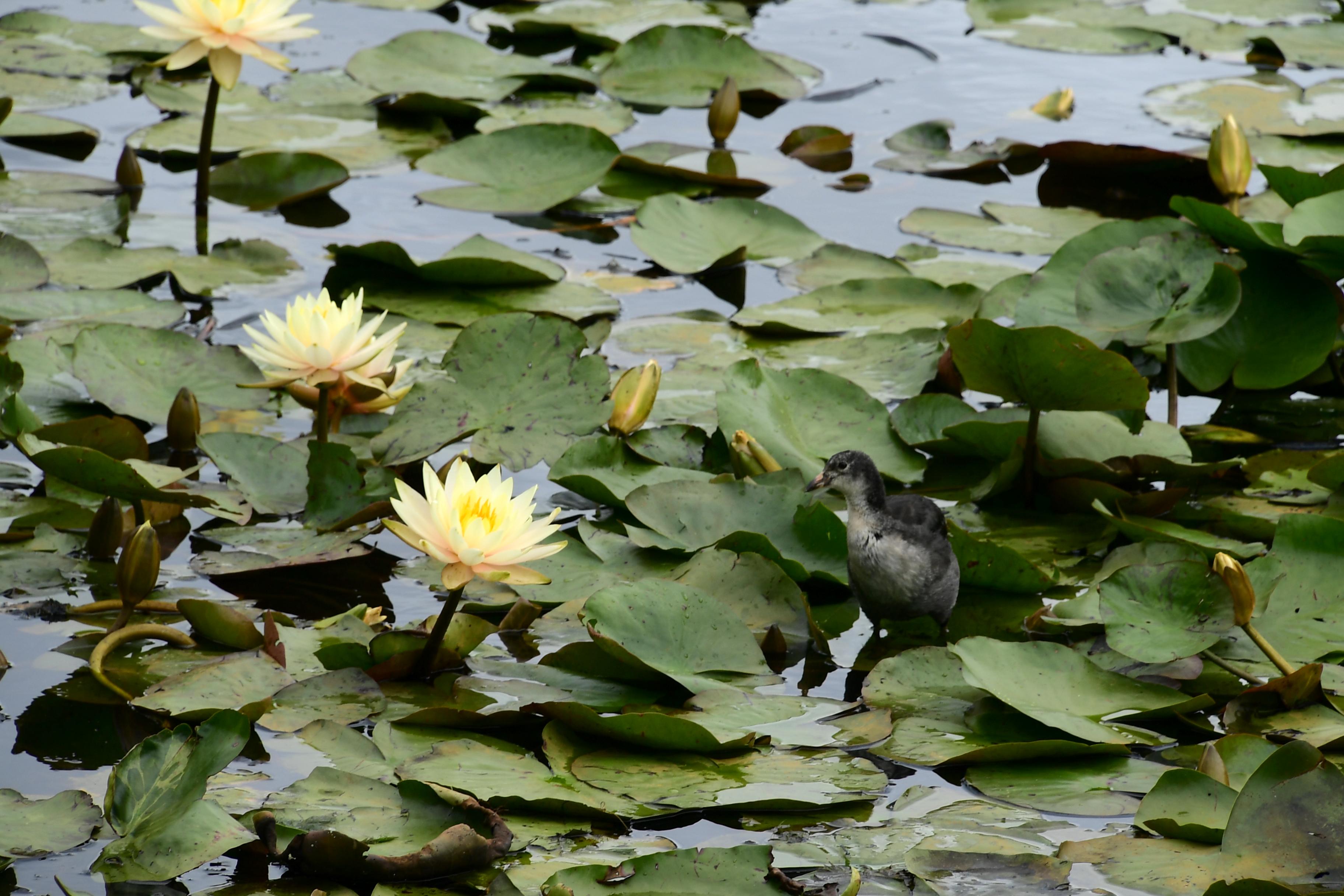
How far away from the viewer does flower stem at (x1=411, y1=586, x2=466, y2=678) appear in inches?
110

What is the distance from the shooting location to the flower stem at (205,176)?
4.91 meters

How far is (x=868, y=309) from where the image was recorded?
15.7 ft

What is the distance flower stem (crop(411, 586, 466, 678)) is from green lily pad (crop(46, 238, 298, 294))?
218cm

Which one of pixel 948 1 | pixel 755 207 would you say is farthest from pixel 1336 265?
pixel 948 1

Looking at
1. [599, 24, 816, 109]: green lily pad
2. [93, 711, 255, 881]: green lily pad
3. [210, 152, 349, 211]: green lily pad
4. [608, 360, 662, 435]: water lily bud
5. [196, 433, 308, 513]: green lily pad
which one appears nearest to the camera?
[93, 711, 255, 881]: green lily pad

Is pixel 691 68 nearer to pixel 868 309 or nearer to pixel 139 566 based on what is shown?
pixel 868 309

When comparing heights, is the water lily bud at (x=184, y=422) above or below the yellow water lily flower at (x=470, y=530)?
below

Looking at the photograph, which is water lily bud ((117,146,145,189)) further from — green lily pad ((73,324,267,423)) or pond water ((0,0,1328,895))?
green lily pad ((73,324,267,423))

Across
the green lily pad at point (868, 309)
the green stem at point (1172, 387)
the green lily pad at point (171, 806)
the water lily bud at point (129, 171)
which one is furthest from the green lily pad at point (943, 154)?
the green lily pad at point (171, 806)

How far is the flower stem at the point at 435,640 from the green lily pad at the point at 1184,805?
1.34 m

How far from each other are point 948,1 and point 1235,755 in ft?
22.0

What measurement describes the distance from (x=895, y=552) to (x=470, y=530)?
0.98m

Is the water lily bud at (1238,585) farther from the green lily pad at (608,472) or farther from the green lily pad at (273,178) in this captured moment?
the green lily pad at (273,178)

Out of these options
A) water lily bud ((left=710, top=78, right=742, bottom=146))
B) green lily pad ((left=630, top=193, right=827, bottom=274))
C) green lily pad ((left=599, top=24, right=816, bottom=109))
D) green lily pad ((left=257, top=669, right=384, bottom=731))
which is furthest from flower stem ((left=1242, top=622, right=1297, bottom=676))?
green lily pad ((left=599, top=24, right=816, bottom=109))
